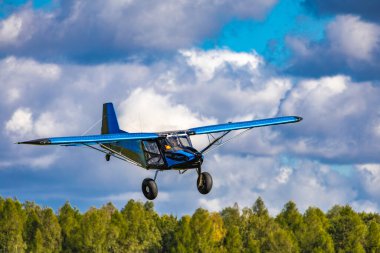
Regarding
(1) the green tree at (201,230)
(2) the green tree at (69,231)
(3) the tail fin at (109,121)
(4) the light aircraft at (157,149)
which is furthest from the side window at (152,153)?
(1) the green tree at (201,230)

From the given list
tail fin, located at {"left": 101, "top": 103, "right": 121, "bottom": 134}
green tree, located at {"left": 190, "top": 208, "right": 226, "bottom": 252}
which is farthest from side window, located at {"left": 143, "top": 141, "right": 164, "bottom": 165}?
green tree, located at {"left": 190, "top": 208, "right": 226, "bottom": 252}

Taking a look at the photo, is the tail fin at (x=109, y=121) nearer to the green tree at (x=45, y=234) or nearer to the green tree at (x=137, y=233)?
A: the green tree at (x=45, y=234)

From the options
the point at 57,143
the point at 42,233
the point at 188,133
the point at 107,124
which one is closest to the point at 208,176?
the point at 188,133

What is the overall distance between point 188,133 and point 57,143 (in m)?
7.73

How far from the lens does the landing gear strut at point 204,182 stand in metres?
61.4

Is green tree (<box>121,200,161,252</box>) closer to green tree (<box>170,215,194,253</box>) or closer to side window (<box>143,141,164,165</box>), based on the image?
green tree (<box>170,215,194,253</box>)

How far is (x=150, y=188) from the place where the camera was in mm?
62531

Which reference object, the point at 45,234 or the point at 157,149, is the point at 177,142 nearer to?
the point at 157,149

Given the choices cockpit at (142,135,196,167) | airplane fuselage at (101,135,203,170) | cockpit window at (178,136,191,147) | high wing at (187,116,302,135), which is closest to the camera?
airplane fuselage at (101,135,203,170)

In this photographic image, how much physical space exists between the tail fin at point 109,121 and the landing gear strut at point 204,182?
13173 mm

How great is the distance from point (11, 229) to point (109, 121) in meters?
114

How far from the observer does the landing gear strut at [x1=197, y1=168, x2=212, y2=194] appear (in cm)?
6138

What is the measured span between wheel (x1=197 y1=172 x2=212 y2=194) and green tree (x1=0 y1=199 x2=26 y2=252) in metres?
124

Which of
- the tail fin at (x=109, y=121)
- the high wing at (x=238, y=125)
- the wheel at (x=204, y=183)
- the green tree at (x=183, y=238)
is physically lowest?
the wheel at (x=204, y=183)
